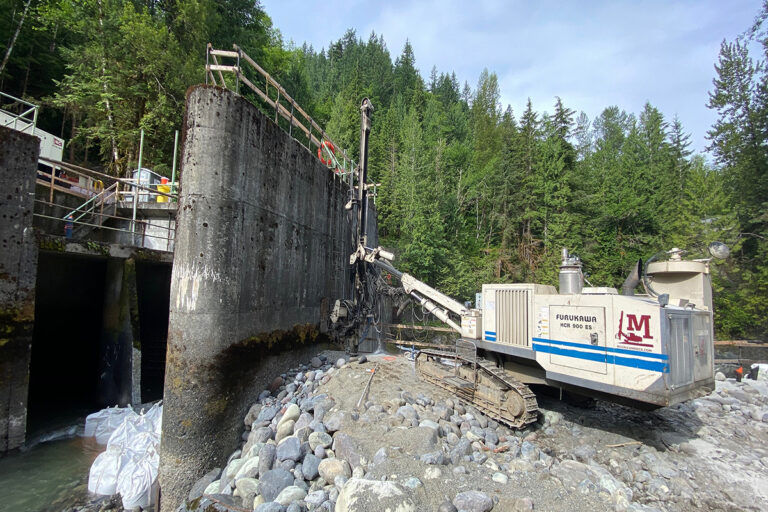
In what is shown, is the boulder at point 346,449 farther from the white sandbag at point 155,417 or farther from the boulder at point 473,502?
the white sandbag at point 155,417

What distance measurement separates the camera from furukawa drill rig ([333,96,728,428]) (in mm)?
5441

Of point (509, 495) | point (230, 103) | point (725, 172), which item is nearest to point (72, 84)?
point (230, 103)

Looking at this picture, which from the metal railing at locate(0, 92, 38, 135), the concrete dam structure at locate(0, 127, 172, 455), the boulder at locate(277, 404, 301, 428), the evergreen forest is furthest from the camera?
the evergreen forest

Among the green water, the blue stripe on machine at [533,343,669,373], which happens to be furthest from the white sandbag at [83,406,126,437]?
the blue stripe on machine at [533,343,669,373]

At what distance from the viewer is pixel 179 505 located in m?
5.34

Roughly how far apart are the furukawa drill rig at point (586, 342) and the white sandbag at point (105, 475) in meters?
5.75

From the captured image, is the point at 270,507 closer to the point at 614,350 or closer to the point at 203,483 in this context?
the point at 203,483

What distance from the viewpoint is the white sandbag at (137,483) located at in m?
5.57

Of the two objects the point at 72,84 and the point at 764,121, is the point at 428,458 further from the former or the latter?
the point at 764,121

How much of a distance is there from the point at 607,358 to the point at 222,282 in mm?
6405

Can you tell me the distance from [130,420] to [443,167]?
90.2 feet

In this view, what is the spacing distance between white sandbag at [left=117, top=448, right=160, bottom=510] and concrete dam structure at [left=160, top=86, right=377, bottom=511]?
0.44m

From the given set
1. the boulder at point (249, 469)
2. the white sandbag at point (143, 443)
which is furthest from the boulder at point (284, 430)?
the white sandbag at point (143, 443)

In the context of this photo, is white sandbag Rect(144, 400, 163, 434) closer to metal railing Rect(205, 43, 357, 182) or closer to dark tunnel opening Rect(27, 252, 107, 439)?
dark tunnel opening Rect(27, 252, 107, 439)
